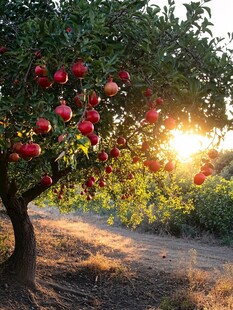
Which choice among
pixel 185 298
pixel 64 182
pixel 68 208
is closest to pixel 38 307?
pixel 185 298

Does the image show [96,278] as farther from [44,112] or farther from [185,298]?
[44,112]

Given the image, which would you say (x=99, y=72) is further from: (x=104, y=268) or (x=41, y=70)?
(x=104, y=268)

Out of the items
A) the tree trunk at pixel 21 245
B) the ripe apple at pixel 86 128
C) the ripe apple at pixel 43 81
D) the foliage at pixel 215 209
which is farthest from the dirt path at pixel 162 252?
the ripe apple at pixel 86 128

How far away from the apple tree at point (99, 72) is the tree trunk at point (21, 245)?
150 inches

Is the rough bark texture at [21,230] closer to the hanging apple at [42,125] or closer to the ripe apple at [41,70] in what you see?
the ripe apple at [41,70]

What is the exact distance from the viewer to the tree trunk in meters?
7.59

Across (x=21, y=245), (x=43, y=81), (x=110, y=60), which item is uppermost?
(x=110, y=60)

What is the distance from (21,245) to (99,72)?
234 inches

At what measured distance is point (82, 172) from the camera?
858 cm

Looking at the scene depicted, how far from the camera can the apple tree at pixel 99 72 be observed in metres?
2.46

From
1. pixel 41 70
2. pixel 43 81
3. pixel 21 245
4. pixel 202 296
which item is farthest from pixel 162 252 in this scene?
pixel 41 70

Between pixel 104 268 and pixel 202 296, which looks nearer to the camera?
pixel 202 296

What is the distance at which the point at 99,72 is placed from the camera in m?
2.57

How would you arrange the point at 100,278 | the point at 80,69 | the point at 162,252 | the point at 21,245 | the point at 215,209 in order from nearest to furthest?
1. the point at 80,69
2. the point at 21,245
3. the point at 100,278
4. the point at 162,252
5. the point at 215,209
